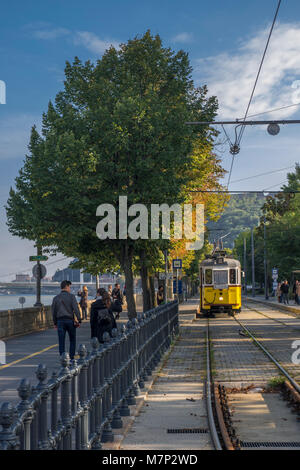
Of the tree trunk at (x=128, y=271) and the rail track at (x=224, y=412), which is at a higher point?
the tree trunk at (x=128, y=271)

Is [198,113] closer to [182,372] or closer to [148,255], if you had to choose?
[148,255]

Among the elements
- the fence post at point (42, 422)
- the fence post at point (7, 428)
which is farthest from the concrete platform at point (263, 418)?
the fence post at point (7, 428)

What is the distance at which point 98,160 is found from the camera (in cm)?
2688

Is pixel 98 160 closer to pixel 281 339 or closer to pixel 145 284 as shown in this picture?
pixel 145 284

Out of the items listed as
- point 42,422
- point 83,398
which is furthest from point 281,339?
point 42,422

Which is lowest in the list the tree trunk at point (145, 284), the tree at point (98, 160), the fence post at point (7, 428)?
the fence post at point (7, 428)

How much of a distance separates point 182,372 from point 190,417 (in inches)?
205

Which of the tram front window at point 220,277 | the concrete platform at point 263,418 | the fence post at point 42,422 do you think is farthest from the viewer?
the tram front window at point 220,277

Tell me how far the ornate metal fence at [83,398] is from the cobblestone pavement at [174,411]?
315 mm

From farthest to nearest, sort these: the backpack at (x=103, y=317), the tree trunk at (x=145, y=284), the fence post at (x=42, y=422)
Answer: the tree trunk at (x=145, y=284) → the backpack at (x=103, y=317) → the fence post at (x=42, y=422)

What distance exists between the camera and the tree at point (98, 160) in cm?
2647

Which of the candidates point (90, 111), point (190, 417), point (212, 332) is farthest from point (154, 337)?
point (90, 111)

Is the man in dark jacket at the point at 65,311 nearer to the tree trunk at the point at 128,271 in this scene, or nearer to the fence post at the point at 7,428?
the fence post at the point at 7,428

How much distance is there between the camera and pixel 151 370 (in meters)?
14.1
